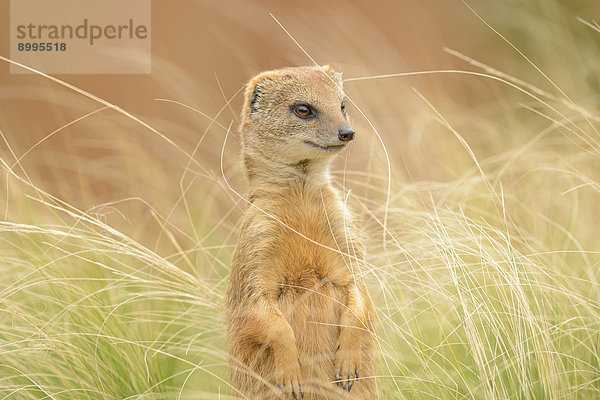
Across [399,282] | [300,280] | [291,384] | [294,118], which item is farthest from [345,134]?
[291,384]

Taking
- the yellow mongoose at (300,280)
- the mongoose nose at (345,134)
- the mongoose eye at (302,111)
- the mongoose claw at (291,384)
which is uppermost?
the mongoose eye at (302,111)

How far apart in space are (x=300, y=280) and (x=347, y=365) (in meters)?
0.33

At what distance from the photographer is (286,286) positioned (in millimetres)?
2502

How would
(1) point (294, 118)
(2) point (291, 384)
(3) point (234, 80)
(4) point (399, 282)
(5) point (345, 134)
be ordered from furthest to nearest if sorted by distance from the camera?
(3) point (234, 80) → (4) point (399, 282) → (1) point (294, 118) → (5) point (345, 134) → (2) point (291, 384)

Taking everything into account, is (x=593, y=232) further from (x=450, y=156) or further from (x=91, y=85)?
(x=91, y=85)

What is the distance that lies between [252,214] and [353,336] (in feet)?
1.82

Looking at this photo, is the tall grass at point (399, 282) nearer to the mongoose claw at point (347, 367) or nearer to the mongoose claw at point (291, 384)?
the mongoose claw at point (347, 367)

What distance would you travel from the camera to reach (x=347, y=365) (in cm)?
242

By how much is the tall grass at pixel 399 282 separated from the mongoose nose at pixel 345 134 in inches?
8.0

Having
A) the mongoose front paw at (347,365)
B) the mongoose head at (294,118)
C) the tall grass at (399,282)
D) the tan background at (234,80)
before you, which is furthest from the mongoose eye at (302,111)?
the tan background at (234,80)

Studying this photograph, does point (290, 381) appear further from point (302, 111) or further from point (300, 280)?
point (302, 111)

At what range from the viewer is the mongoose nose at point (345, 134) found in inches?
98.0

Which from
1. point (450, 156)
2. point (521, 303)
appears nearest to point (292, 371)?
point (521, 303)

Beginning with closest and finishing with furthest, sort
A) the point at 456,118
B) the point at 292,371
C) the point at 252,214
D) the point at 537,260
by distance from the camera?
the point at 292,371, the point at 252,214, the point at 537,260, the point at 456,118
